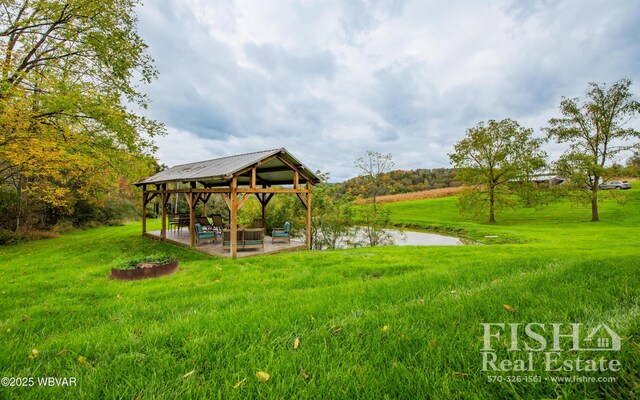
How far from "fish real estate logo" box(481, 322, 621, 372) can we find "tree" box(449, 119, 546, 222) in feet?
80.6

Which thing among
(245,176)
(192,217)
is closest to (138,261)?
(192,217)

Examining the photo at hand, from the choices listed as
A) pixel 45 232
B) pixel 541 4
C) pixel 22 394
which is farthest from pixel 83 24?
pixel 541 4

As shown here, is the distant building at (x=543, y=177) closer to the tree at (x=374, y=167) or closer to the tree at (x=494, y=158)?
the tree at (x=494, y=158)

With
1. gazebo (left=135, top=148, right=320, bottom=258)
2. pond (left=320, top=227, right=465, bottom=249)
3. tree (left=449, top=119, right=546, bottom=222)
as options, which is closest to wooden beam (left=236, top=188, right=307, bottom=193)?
gazebo (left=135, top=148, right=320, bottom=258)

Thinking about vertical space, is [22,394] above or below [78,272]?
above

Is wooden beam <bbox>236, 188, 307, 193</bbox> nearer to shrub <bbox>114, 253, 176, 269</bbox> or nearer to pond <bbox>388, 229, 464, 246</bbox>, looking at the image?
shrub <bbox>114, 253, 176, 269</bbox>

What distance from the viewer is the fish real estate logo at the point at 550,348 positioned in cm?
177

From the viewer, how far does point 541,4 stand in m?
A: 8.84

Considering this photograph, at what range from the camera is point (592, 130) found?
69.6ft

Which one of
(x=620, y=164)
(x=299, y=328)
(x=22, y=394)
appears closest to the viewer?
(x=22, y=394)

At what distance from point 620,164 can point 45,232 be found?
130ft

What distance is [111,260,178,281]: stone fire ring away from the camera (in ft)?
21.2

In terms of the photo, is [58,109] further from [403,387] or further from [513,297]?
[513,297]

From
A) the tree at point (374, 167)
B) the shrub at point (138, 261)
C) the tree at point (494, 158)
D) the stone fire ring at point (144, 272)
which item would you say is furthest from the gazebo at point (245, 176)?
the tree at point (494, 158)
